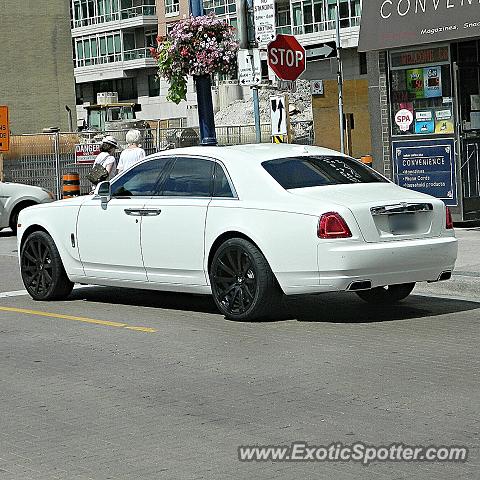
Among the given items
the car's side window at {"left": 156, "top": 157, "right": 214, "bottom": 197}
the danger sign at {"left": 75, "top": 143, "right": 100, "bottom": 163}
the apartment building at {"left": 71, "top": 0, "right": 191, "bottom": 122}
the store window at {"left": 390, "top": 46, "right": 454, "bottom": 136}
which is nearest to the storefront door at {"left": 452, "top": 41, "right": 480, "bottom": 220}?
the store window at {"left": 390, "top": 46, "right": 454, "bottom": 136}

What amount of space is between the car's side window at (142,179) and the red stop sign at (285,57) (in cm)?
416

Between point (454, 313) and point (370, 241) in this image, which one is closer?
point (370, 241)

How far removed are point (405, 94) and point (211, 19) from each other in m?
6.58

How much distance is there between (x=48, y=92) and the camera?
6688 cm

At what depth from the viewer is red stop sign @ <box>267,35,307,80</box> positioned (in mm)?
15555

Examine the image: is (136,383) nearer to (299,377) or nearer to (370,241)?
(299,377)

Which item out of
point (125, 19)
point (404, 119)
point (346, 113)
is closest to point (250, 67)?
point (404, 119)

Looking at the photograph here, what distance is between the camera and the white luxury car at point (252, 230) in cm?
1015

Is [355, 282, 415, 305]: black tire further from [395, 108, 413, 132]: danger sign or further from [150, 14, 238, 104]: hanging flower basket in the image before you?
[150, 14, 238, 104]: hanging flower basket

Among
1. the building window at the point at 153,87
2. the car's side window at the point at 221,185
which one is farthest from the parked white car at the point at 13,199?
the building window at the point at 153,87

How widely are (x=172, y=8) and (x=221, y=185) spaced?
7913 cm

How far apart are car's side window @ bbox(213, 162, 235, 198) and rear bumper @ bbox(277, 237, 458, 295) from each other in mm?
1087

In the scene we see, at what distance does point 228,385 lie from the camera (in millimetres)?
8016

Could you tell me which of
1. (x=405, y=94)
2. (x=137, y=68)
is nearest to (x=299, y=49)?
(x=405, y=94)
